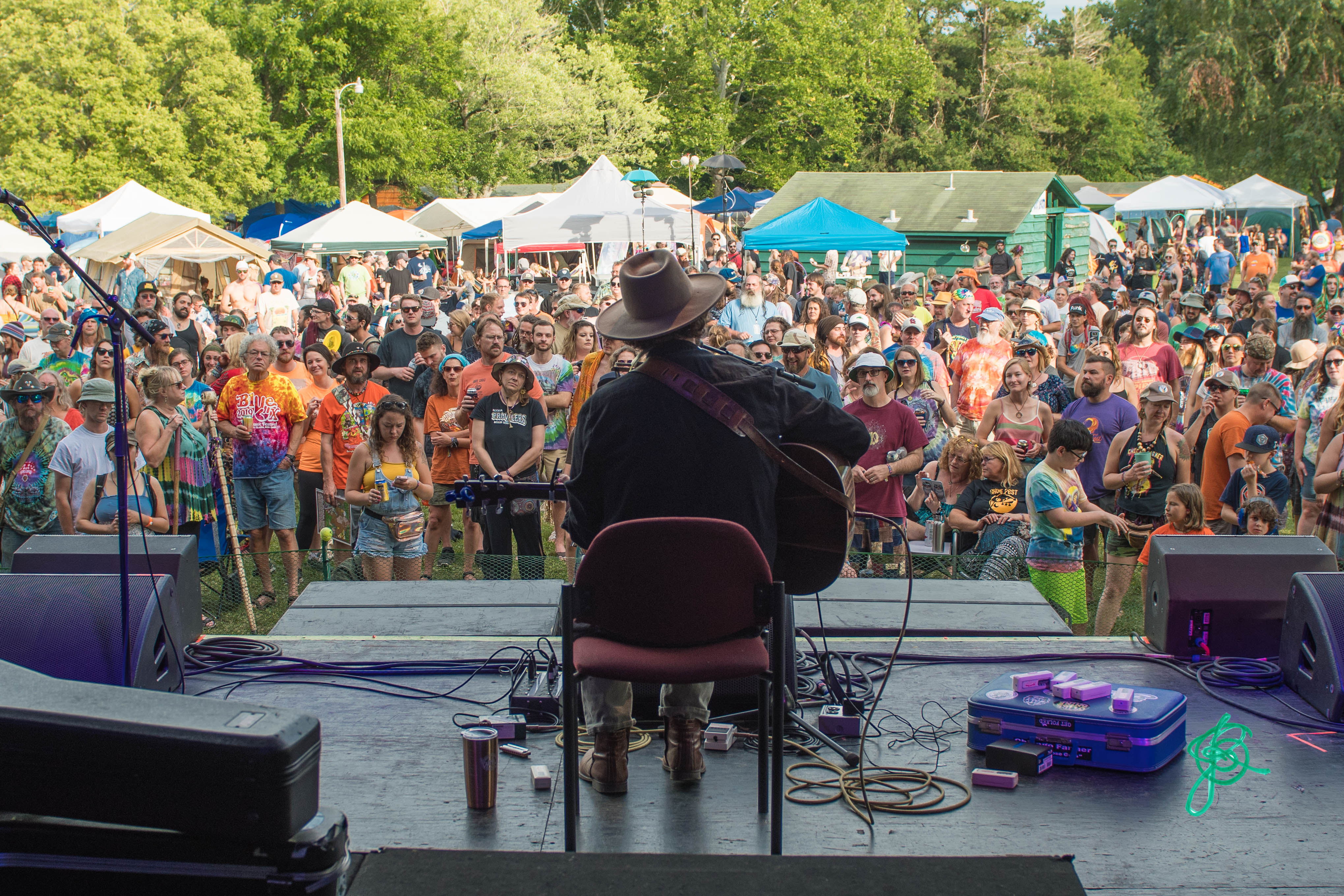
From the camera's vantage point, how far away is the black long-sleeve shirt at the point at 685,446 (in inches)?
130

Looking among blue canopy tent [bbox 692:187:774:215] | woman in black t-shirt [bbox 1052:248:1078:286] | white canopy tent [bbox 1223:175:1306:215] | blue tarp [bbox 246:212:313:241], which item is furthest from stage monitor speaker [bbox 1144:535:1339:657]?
blue tarp [bbox 246:212:313:241]

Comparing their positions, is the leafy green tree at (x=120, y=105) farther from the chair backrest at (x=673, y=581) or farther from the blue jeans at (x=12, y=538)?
the chair backrest at (x=673, y=581)

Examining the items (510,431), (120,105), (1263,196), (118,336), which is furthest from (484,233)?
(118,336)

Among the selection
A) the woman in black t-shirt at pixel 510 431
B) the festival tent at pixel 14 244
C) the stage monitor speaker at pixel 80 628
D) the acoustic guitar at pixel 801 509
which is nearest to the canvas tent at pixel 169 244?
the festival tent at pixel 14 244

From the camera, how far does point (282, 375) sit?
8.13 m

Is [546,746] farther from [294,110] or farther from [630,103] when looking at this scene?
[630,103]

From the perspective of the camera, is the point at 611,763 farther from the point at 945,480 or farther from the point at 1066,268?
the point at 1066,268

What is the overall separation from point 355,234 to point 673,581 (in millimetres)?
18281

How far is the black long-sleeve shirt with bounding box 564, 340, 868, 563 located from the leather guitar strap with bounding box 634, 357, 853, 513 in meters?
0.02

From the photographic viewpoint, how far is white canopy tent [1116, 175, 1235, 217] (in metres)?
29.9

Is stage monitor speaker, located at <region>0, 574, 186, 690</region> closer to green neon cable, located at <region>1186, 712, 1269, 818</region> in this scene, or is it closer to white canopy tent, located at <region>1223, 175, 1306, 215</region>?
green neon cable, located at <region>1186, 712, 1269, 818</region>

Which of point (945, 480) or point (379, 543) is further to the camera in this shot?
point (945, 480)

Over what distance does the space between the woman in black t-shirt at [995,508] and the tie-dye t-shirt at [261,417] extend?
13.9ft

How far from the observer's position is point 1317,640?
4.11 meters
